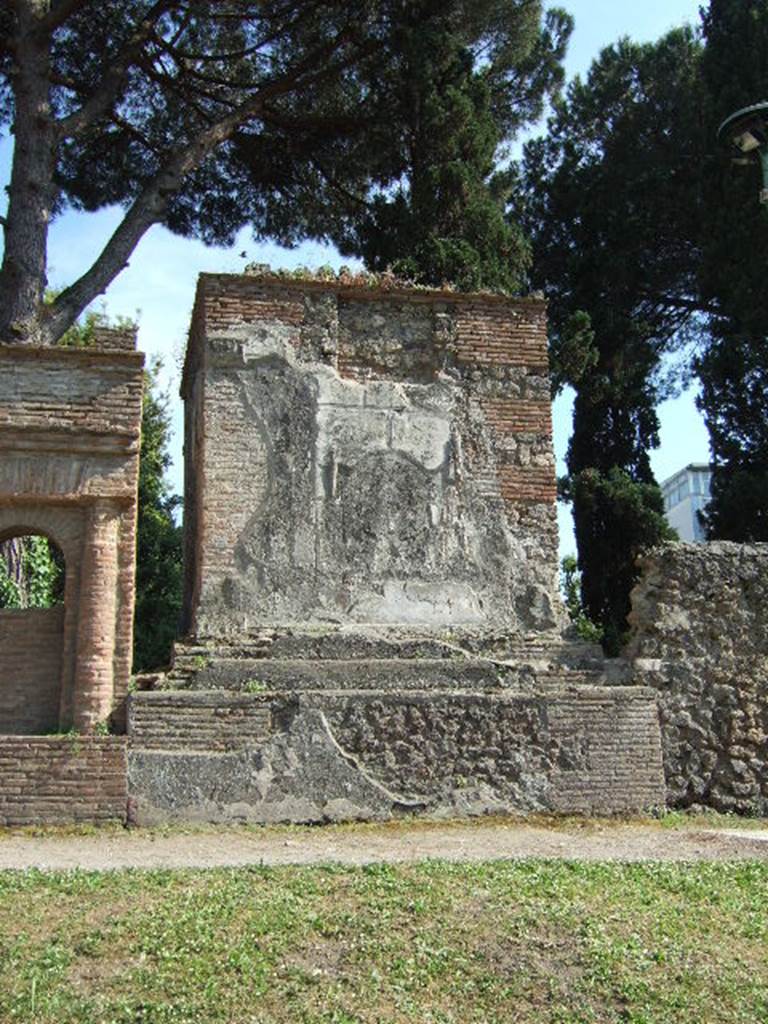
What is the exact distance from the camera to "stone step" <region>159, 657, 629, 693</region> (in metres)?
8.78

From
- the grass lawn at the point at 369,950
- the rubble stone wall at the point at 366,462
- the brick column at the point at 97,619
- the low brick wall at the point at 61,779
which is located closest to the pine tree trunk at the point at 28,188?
the rubble stone wall at the point at 366,462

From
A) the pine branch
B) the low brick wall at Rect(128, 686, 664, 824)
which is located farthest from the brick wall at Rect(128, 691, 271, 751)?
the pine branch

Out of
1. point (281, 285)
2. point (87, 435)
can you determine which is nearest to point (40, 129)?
point (281, 285)

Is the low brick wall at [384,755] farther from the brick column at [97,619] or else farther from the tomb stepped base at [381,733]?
the brick column at [97,619]

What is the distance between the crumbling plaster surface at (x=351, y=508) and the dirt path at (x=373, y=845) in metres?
1.94

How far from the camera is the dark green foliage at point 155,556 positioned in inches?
635

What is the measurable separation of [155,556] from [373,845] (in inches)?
407

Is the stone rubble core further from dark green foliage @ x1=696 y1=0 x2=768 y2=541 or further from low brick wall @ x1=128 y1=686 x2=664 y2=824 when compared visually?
dark green foliage @ x1=696 y1=0 x2=768 y2=541

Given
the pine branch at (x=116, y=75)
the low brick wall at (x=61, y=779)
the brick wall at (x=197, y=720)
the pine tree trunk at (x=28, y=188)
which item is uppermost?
the pine branch at (x=116, y=75)

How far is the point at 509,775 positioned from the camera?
343 inches

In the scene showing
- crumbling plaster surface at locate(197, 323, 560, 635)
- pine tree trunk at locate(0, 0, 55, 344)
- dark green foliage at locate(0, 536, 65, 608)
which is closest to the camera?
crumbling plaster surface at locate(197, 323, 560, 635)

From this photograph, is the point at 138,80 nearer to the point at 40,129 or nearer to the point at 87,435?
the point at 40,129

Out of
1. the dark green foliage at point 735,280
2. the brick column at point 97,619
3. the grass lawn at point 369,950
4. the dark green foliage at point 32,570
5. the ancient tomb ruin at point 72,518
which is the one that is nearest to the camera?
the grass lawn at point 369,950

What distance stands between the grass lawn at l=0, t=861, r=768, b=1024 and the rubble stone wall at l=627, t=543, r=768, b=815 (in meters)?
3.50
